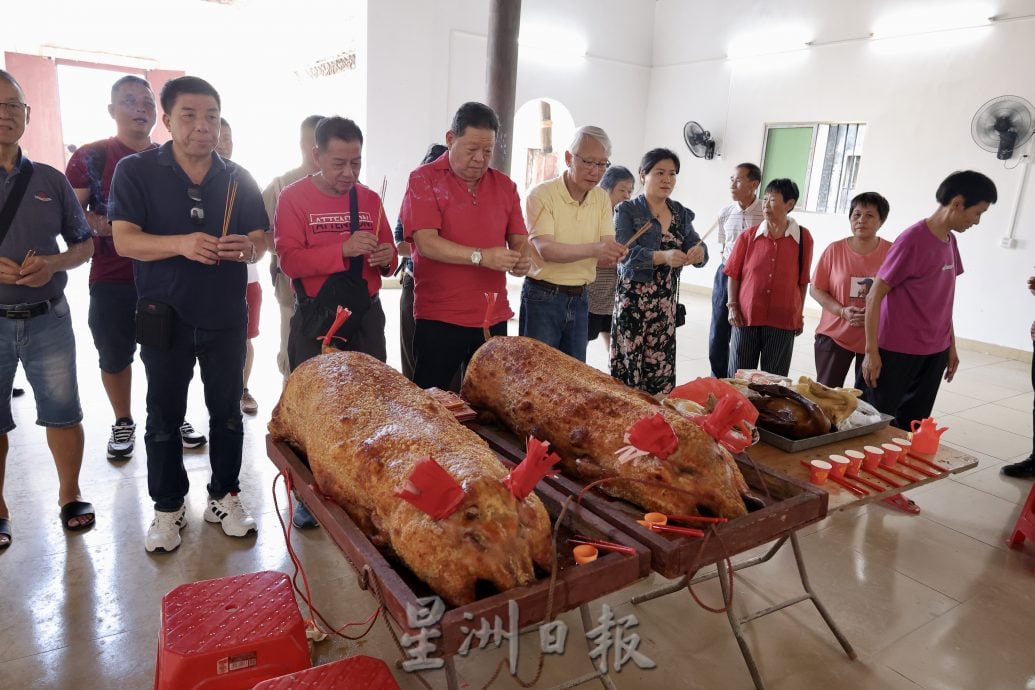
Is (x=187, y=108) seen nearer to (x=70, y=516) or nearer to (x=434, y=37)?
(x=70, y=516)

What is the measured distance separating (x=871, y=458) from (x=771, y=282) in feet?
5.40

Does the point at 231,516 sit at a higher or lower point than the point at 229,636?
lower

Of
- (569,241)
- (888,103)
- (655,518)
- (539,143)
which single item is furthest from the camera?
(539,143)

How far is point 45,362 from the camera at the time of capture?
2.31m

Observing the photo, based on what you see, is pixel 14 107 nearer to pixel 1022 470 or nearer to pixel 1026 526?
pixel 1026 526

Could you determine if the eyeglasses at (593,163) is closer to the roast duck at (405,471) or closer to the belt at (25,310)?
the roast duck at (405,471)

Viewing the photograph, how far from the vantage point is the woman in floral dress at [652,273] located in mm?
3164

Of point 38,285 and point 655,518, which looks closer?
point 655,518

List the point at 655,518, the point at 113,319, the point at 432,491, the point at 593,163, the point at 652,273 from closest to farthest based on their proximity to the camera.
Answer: the point at 432,491 → the point at 655,518 → the point at 593,163 → the point at 113,319 → the point at 652,273

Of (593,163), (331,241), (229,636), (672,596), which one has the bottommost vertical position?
(672,596)

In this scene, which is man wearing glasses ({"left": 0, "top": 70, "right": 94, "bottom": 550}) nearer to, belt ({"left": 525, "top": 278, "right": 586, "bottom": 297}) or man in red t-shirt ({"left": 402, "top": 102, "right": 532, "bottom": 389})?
man in red t-shirt ({"left": 402, "top": 102, "right": 532, "bottom": 389})

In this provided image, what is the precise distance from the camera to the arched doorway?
11086 millimetres

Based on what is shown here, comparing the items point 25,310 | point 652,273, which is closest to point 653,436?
point 652,273

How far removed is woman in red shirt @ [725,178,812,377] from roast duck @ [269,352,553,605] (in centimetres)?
235
